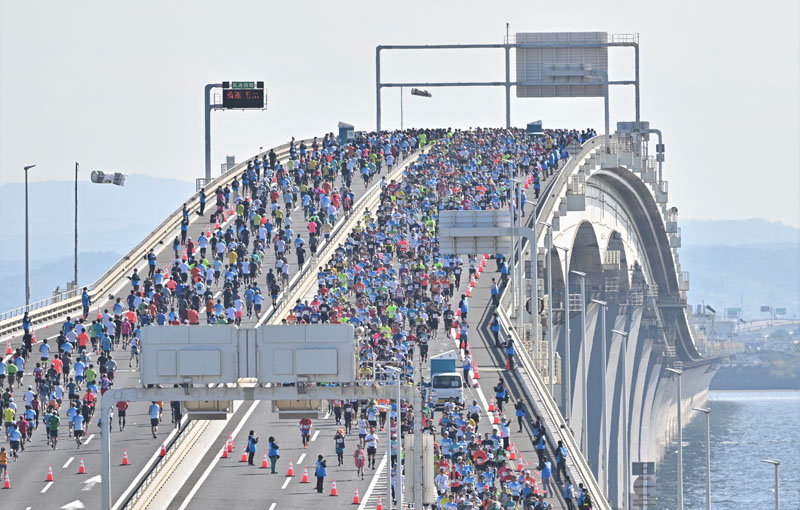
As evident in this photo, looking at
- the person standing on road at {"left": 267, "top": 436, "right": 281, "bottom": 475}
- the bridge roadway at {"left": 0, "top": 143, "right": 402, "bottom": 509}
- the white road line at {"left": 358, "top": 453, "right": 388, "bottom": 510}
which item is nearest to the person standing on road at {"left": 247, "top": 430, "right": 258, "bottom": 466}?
the person standing on road at {"left": 267, "top": 436, "right": 281, "bottom": 475}

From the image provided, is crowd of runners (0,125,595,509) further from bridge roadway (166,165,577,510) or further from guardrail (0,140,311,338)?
guardrail (0,140,311,338)

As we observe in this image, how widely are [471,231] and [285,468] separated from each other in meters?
20.4

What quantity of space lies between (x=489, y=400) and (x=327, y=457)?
7960 mm

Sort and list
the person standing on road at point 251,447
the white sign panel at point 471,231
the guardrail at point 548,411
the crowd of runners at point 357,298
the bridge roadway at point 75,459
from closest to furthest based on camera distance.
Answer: the bridge roadway at point 75,459 < the crowd of runners at point 357,298 < the person standing on road at point 251,447 < the guardrail at point 548,411 < the white sign panel at point 471,231

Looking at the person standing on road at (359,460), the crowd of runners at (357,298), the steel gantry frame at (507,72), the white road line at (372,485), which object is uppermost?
the steel gantry frame at (507,72)

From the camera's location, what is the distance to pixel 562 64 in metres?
126

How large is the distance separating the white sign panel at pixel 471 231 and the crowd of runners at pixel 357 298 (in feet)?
4.71

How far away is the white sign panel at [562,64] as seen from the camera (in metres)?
125

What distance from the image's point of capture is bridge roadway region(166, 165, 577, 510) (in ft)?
152

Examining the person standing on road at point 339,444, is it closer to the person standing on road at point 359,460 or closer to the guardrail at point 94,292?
the person standing on road at point 359,460

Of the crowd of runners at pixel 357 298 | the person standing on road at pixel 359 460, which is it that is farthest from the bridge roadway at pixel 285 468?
A: the crowd of runners at pixel 357 298

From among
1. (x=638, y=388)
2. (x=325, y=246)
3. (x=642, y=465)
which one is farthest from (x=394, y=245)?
(x=638, y=388)

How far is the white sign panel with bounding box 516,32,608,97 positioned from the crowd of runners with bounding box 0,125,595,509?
25.1 m

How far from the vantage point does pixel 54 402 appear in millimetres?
50000
